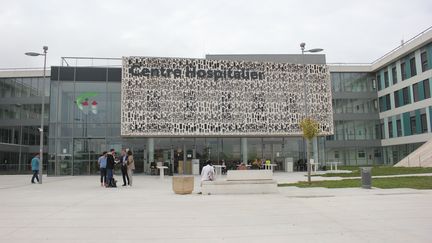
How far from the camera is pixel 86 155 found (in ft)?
118

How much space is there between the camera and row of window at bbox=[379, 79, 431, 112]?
145 feet

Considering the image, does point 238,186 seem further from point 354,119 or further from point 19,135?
point 354,119

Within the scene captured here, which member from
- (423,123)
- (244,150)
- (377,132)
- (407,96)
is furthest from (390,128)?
(244,150)

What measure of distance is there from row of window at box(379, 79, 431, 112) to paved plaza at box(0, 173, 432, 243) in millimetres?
34288

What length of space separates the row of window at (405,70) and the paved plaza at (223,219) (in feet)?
114

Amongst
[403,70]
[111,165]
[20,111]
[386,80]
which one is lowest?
[111,165]

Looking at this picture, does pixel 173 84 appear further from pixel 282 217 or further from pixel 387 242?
pixel 387 242

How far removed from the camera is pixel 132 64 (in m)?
35.1

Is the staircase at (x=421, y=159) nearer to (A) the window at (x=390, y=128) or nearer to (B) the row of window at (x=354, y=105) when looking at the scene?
(A) the window at (x=390, y=128)

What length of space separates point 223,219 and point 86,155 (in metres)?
28.8

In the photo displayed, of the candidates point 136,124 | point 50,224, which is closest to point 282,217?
point 50,224

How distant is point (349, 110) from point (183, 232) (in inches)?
2054

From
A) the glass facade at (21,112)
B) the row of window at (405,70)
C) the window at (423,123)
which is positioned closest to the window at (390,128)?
the row of window at (405,70)

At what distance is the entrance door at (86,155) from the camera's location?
3581cm
